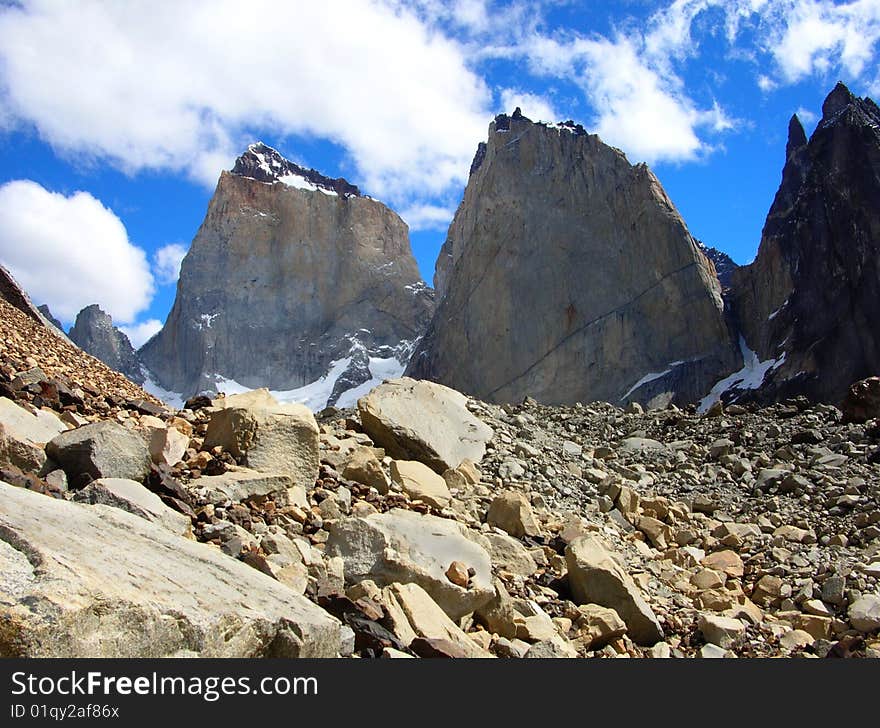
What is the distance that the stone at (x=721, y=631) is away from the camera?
7238mm

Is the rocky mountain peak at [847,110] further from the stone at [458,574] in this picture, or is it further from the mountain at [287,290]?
the mountain at [287,290]

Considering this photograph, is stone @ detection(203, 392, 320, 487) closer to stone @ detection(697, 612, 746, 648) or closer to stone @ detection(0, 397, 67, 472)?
stone @ detection(0, 397, 67, 472)

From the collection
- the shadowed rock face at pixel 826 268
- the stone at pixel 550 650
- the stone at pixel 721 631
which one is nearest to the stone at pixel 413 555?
the stone at pixel 550 650

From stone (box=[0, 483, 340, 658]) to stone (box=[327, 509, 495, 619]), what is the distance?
1391mm

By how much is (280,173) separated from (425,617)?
132137 mm

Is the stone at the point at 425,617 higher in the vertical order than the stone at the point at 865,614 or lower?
lower

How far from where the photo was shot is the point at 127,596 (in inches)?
135

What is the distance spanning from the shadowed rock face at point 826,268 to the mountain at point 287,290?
6573 cm

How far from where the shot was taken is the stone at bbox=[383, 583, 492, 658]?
4957mm

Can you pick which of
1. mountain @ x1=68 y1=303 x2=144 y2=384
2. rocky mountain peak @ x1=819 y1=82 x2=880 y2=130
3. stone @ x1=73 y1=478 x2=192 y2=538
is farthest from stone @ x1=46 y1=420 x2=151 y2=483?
mountain @ x1=68 y1=303 x2=144 y2=384

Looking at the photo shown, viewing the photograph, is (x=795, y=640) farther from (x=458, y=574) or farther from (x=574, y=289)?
(x=574, y=289)

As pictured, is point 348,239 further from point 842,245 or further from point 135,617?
point 135,617

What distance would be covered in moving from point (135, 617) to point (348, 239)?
401 feet

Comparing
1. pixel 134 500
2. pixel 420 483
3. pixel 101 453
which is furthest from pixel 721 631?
pixel 101 453
